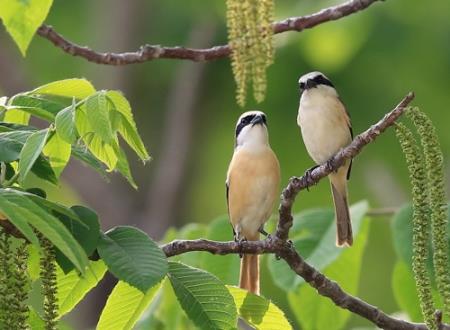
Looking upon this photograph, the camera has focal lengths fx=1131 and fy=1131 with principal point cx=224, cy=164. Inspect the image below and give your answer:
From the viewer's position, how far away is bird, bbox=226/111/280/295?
20.0 feet

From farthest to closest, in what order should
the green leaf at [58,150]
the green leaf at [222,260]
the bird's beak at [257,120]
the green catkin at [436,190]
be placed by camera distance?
the bird's beak at [257,120], the green leaf at [222,260], the green leaf at [58,150], the green catkin at [436,190]

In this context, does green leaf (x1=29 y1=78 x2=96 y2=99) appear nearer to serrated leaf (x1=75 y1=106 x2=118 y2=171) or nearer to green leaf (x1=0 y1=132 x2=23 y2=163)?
serrated leaf (x1=75 y1=106 x2=118 y2=171)

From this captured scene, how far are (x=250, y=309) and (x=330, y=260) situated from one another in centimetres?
118

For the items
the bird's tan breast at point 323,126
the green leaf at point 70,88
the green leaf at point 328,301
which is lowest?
the green leaf at point 328,301

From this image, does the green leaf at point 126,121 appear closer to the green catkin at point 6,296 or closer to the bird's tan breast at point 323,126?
the green catkin at point 6,296

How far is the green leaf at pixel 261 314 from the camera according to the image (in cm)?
367

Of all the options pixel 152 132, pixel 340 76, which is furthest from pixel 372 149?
pixel 152 132

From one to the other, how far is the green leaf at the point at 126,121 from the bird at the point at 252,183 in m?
2.50

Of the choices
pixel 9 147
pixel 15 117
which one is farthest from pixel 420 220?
pixel 15 117

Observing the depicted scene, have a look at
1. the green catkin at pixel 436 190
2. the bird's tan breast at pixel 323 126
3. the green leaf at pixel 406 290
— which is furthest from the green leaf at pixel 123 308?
the bird's tan breast at pixel 323 126

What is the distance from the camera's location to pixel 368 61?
9875mm

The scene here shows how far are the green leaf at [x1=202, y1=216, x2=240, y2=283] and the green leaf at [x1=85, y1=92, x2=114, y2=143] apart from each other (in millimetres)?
1711

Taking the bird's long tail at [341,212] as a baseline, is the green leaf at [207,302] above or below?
below

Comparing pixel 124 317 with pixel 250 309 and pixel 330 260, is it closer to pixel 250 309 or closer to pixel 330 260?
pixel 250 309
